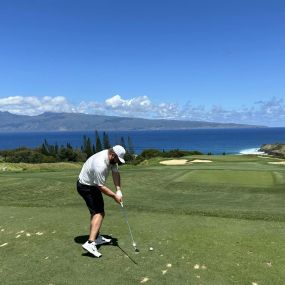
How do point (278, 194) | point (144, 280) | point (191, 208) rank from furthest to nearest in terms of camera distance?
point (278, 194) < point (191, 208) < point (144, 280)

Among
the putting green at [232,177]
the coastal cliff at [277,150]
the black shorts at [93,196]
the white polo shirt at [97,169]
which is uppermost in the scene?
the white polo shirt at [97,169]

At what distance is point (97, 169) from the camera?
347 inches

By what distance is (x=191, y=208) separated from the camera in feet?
46.0

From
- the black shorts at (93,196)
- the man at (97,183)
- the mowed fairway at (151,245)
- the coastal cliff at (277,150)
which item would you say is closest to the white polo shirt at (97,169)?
the man at (97,183)

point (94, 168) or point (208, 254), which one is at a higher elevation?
point (94, 168)

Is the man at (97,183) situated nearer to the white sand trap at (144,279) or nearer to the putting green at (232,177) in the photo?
the white sand trap at (144,279)

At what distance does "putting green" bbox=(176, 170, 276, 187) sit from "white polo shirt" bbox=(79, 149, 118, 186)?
1375 centimetres

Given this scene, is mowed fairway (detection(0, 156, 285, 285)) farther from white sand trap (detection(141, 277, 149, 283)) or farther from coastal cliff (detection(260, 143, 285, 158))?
coastal cliff (detection(260, 143, 285, 158))

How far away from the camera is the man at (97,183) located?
28.7 ft

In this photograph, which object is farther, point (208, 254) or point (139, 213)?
point (139, 213)

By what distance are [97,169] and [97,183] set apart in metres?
0.31

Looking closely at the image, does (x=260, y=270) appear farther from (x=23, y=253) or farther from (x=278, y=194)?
(x=278, y=194)

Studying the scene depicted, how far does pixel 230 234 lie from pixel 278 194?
9.77 metres

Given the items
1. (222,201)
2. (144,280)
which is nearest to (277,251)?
(144,280)
